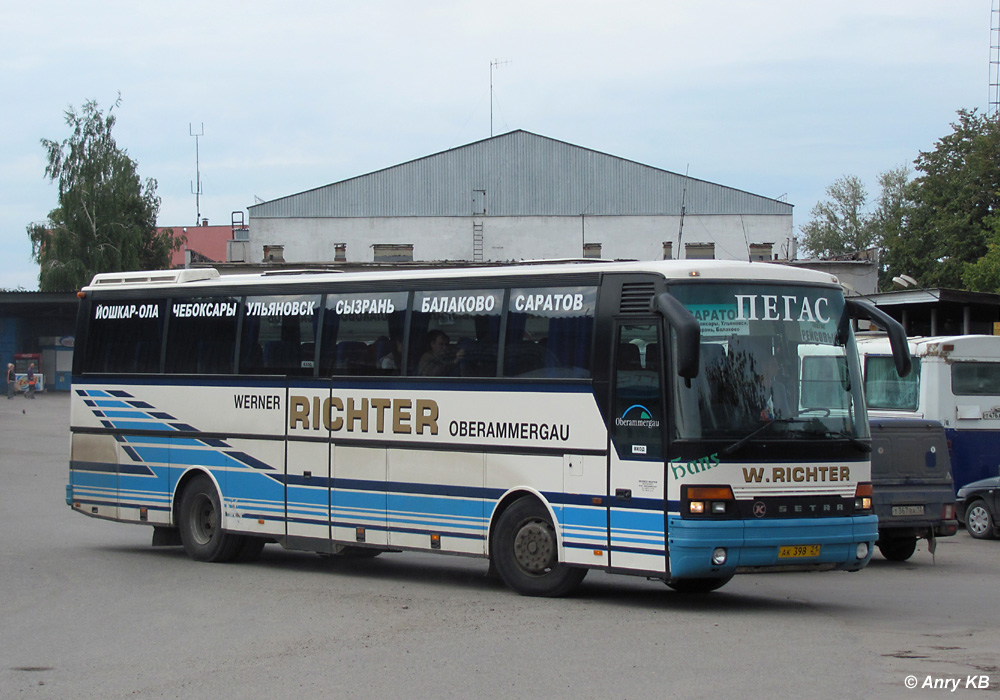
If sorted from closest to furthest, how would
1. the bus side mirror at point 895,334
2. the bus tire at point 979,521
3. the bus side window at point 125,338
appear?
the bus side mirror at point 895,334
the bus side window at point 125,338
the bus tire at point 979,521

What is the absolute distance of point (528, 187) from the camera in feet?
190

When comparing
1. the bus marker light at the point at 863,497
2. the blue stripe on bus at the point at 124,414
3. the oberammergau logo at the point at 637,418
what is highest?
the oberammergau logo at the point at 637,418

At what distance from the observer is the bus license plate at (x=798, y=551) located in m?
10.8

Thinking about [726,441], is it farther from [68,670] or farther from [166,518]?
[166,518]

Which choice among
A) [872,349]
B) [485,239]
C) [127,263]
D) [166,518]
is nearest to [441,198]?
[485,239]

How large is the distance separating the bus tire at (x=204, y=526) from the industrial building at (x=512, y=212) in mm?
39707

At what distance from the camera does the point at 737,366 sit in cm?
1087

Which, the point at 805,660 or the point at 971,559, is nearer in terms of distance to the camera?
the point at 805,660

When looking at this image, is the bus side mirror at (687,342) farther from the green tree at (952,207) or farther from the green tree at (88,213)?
the green tree at (88,213)

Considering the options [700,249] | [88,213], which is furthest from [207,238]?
[700,249]

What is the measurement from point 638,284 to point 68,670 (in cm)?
596

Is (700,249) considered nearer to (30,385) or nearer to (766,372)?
(30,385)

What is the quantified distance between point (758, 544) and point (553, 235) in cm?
4529

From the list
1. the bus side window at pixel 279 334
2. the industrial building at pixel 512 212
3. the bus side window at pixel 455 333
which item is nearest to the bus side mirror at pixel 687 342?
the bus side window at pixel 455 333
